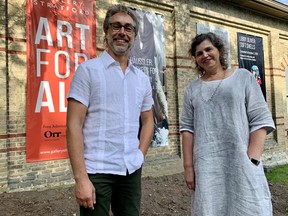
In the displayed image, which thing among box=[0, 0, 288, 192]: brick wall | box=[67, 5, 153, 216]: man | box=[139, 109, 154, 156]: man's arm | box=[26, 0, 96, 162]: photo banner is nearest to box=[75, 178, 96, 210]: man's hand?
box=[67, 5, 153, 216]: man

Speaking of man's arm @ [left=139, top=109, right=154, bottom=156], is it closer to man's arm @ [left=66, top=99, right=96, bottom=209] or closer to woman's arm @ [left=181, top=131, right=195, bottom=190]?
woman's arm @ [left=181, top=131, right=195, bottom=190]

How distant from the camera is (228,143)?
2.28 meters

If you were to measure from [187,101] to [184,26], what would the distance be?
6.44 meters

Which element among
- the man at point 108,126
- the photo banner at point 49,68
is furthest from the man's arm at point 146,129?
the photo banner at point 49,68

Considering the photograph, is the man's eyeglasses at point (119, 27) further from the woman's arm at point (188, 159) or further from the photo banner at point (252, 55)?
the photo banner at point (252, 55)

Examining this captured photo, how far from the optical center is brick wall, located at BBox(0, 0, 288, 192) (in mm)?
5719

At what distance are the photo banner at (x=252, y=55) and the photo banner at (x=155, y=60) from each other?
349cm

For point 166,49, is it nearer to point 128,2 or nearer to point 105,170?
point 128,2

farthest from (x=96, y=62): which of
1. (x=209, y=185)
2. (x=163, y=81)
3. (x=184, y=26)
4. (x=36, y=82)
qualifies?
(x=184, y=26)

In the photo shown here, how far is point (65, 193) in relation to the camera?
575cm

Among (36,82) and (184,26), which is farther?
(184,26)

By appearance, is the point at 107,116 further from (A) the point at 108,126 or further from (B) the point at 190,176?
(B) the point at 190,176

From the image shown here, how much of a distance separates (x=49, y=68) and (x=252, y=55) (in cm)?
734

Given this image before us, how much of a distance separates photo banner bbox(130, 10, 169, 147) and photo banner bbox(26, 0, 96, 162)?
67.4 inches
